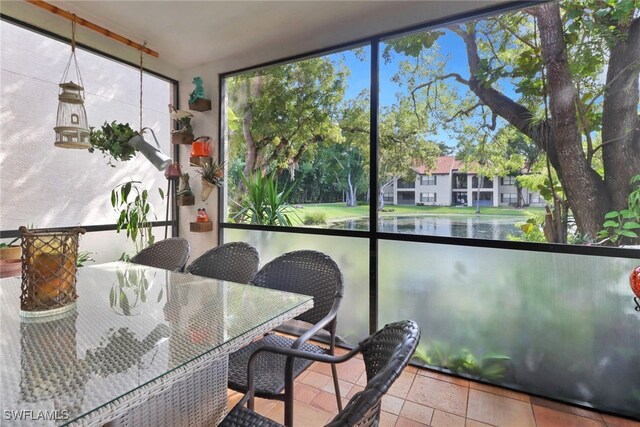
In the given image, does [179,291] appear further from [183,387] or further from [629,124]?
[629,124]

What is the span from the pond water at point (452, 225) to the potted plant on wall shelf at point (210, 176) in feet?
4.50

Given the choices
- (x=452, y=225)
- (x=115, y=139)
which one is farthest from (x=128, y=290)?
(x=452, y=225)

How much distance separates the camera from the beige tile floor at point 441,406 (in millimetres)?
1731

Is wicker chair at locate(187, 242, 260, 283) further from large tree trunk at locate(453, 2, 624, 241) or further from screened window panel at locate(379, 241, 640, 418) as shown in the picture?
large tree trunk at locate(453, 2, 624, 241)

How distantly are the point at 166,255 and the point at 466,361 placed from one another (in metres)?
2.14

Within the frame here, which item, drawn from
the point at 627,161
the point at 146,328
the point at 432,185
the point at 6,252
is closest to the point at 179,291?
the point at 146,328

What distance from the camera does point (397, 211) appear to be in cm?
234

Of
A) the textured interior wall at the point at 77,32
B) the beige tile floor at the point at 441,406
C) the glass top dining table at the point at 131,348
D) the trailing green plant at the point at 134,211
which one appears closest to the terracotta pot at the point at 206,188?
the trailing green plant at the point at 134,211

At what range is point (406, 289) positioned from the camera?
7.63 ft

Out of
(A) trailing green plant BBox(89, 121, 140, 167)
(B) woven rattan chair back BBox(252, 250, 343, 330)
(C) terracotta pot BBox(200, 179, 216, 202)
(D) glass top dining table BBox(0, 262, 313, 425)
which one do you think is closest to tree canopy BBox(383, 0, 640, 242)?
(B) woven rattan chair back BBox(252, 250, 343, 330)

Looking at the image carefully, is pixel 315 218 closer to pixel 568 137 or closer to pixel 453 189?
pixel 453 189

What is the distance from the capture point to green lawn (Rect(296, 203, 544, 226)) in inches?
78.5

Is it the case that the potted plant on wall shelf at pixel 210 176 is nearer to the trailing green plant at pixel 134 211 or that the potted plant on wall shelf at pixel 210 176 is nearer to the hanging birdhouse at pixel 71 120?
the trailing green plant at pixel 134 211

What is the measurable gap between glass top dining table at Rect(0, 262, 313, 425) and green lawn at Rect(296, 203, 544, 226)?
1189 millimetres
